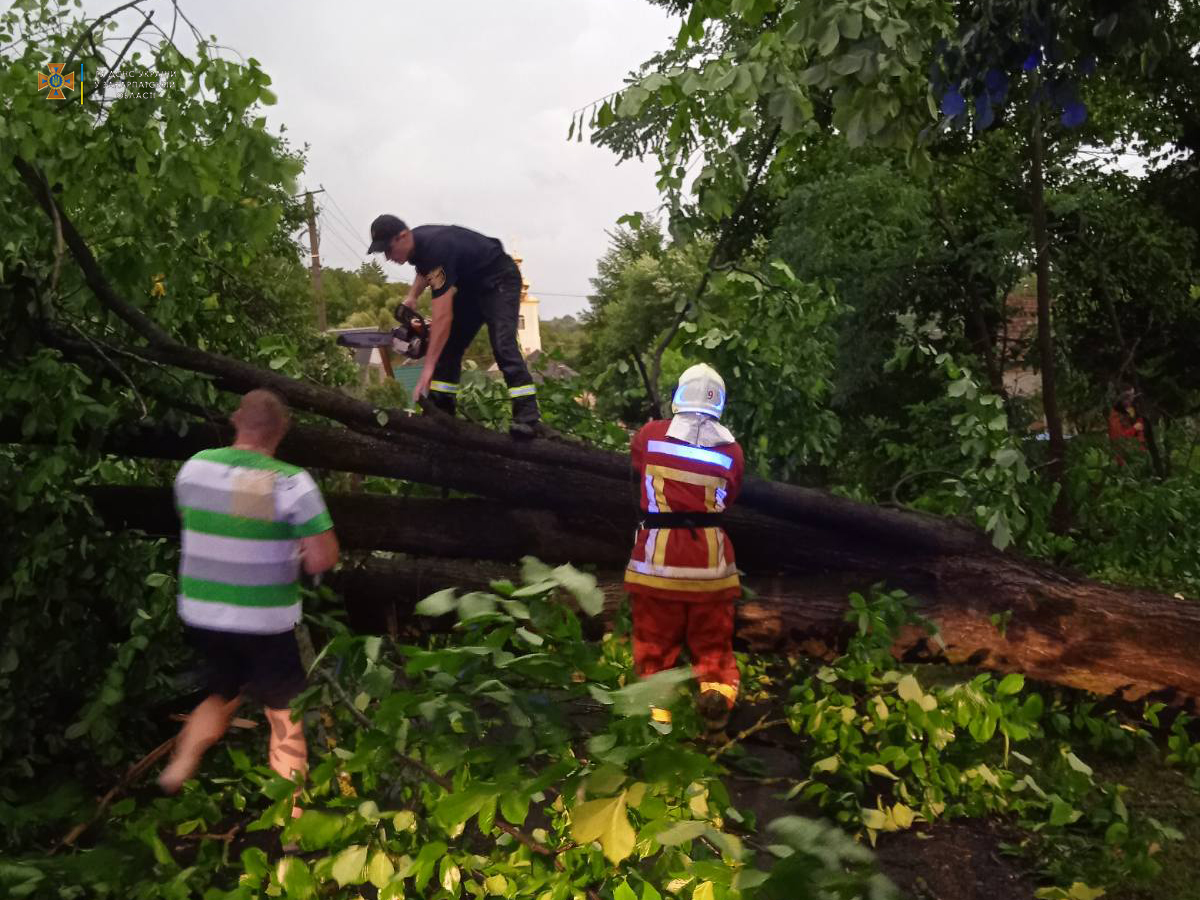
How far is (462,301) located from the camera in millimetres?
3711

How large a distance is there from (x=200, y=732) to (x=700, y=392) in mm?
1984

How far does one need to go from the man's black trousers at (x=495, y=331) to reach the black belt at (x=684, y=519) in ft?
2.21

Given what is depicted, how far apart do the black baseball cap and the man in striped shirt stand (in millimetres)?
884

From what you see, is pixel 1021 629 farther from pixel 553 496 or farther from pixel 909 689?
pixel 553 496

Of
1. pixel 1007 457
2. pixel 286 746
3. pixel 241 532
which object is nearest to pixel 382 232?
pixel 241 532

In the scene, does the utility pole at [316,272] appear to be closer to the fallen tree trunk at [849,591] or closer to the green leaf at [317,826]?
the fallen tree trunk at [849,591]

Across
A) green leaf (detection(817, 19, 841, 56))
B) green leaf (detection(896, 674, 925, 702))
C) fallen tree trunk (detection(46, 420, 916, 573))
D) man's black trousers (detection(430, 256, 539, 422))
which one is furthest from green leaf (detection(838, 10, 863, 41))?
fallen tree trunk (detection(46, 420, 916, 573))

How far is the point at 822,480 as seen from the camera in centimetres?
927

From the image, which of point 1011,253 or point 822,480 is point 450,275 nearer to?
point 1011,253

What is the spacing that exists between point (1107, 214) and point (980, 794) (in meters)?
6.40

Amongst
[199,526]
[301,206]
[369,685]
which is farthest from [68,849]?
[301,206]

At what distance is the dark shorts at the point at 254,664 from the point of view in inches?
102

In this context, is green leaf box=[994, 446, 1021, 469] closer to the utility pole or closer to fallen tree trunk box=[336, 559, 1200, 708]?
fallen tree trunk box=[336, 559, 1200, 708]

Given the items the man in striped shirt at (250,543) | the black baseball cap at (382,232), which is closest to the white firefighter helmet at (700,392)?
the black baseball cap at (382,232)
